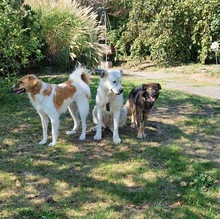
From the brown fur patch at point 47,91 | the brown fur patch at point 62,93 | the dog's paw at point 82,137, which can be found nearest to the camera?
the brown fur patch at point 47,91

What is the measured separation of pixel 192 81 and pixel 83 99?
7.60 metres

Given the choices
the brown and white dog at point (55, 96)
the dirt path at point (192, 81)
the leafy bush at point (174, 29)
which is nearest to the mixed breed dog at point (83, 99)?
the brown and white dog at point (55, 96)

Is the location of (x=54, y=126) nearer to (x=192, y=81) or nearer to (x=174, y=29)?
(x=192, y=81)

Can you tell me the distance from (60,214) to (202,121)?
381 cm

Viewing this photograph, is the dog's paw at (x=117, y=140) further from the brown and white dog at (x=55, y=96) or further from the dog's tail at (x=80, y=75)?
the dog's tail at (x=80, y=75)

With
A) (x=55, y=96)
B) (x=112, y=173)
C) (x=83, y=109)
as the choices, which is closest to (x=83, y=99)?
(x=83, y=109)

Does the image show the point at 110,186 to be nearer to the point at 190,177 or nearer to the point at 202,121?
the point at 190,177

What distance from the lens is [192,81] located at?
11.9m

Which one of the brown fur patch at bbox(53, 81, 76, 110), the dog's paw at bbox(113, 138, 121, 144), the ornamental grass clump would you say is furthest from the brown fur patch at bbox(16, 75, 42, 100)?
the ornamental grass clump

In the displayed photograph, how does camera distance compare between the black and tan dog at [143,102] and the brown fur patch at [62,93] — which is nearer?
the brown fur patch at [62,93]

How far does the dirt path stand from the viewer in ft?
32.8

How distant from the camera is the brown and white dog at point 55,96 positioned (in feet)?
14.9

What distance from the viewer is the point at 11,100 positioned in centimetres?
735

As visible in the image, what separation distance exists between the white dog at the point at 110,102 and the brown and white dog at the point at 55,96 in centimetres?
26
